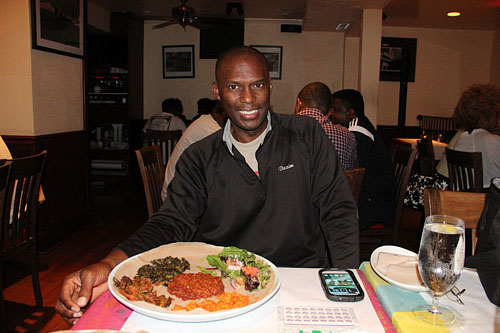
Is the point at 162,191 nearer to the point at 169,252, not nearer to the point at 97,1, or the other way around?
the point at 169,252

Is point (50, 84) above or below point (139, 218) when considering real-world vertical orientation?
above

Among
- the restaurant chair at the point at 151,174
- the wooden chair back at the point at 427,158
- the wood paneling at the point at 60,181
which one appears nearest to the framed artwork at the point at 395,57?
the wooden chair back at the point at 427,158

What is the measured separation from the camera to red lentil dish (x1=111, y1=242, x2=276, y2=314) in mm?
821

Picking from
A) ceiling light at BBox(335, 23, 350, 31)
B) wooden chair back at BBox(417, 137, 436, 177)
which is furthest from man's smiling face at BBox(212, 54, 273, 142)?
ceiling light at BBox(335, 23, 350, 31)

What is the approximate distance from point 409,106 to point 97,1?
596 centimetres

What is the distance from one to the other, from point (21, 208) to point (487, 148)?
3002mm

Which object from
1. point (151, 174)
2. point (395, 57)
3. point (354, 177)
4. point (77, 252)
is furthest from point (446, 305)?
point (395, 57)

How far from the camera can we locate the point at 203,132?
2633mm

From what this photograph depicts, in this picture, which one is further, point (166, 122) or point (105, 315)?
point (166, 122)

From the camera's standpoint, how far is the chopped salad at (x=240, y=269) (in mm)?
905

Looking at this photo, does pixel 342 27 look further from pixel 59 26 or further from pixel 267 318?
pixel 267 318

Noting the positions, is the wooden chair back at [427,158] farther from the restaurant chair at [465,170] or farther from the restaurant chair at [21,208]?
the restaurant chair at [21,208]

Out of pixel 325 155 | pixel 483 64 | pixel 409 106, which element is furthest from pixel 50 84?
pixel 483 64

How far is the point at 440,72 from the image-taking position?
26.8 ft
